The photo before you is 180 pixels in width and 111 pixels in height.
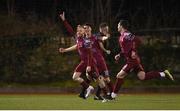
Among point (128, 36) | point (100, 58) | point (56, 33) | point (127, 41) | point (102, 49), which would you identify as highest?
point (128, 36)

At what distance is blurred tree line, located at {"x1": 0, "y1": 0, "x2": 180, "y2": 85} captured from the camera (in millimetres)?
28656

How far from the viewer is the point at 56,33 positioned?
97.7 feet

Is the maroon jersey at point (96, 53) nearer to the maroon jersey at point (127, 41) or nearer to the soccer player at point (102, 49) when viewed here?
the soccer player at point (102, 49)

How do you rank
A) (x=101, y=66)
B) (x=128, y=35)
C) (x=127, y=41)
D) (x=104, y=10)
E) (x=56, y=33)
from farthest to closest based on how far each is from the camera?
(x=104, y=10), (x=56, y=33), (x=101, y=66), (x=127, y=41), (x=128, y=35)

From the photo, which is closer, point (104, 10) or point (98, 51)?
point (98, 51)

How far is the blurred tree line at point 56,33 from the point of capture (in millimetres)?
28656

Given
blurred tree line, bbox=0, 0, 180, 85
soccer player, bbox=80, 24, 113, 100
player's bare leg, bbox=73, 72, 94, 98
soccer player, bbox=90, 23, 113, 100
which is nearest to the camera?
soccer player, bbox=90, 23, 113, 100

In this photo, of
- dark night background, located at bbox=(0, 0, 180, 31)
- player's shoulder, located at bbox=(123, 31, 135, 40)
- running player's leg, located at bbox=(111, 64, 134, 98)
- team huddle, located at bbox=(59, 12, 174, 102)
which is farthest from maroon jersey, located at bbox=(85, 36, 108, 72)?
dark night background, located at bbox=(0, 0, 180, 31)

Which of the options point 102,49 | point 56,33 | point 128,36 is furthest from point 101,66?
point 56,33

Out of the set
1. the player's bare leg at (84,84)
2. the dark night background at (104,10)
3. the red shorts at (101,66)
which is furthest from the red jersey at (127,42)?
the dark night background at (104,10)

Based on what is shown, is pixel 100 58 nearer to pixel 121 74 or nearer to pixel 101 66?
pixel 101 66

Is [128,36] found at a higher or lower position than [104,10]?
higher

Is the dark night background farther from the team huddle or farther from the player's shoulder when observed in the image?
the player's shoulder

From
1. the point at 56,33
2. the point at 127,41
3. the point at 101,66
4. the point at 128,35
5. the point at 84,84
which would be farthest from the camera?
the point at 56,33
